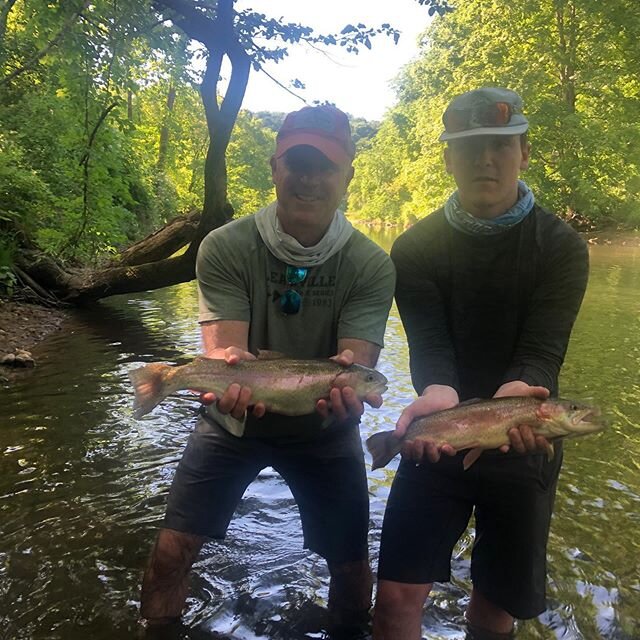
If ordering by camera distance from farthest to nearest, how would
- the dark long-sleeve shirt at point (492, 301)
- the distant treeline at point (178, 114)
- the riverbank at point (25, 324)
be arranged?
1. the distant treeline at point (178, 114)
2. the riverbank at point (25, 324)
3. the dark long-sleeve shirt at point (492, 301)

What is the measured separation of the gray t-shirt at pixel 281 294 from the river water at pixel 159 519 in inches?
63.2

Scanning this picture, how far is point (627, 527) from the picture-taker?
4.97 metres

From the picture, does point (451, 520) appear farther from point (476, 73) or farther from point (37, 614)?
point (476, 73)

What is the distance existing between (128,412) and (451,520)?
5581 millimetres

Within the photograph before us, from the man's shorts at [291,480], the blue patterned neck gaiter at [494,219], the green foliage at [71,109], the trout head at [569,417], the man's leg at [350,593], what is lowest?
the man's leg at [350,593]

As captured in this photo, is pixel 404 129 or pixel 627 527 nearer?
pixel 627 527

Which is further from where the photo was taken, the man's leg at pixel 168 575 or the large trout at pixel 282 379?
the man's leg at pixel 168 575

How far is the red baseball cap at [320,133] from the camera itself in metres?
3.10

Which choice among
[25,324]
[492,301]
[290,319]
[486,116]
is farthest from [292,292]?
[25,324]

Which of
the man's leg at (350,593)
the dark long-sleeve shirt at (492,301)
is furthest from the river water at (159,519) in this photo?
the dark long-sleeve shirt at (492,301)

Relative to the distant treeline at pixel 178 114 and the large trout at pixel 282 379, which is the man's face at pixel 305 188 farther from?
the distant treeline at pixel 178 114

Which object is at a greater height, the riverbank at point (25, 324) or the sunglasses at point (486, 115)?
the sunglasses at point (486, 115)

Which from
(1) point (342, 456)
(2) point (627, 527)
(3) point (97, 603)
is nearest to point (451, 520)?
(1) point (342, 456)

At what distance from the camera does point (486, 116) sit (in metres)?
2.73
